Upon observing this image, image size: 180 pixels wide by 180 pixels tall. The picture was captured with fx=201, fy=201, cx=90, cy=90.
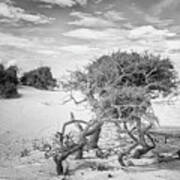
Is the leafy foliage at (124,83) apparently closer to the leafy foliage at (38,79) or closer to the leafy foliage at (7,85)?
the leafy foliage at (7,85)

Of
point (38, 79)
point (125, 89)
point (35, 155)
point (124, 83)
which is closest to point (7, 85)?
point (35, 155)

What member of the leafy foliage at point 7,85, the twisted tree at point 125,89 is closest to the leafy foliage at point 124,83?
the twisted tree at point 125,89

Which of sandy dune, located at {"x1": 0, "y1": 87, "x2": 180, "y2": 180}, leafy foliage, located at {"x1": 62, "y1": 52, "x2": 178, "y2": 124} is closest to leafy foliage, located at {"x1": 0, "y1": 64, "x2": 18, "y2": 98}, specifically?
sandy dune, located at {"x1": 0, "y1": 87, "x2": 180, "y2": 180}

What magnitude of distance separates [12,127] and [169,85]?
7216mm

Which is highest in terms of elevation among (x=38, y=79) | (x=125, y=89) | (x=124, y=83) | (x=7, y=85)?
(x=38, y=79)

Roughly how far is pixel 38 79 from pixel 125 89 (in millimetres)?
30387

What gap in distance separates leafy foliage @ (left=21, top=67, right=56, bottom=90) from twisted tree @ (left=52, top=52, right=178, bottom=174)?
2665 centimetres

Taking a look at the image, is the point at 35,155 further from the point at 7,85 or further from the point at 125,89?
the point at 7,85

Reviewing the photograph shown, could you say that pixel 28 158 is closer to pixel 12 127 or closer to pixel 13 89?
pixel 12 127

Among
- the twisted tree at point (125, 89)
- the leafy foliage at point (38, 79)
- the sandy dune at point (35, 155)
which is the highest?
the leafy foliage at point (38, 79)

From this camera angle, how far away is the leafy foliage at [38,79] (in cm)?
3262

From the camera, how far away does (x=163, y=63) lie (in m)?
6.79

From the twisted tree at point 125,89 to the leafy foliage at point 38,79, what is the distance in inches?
1049

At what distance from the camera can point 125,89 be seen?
4.44 m
